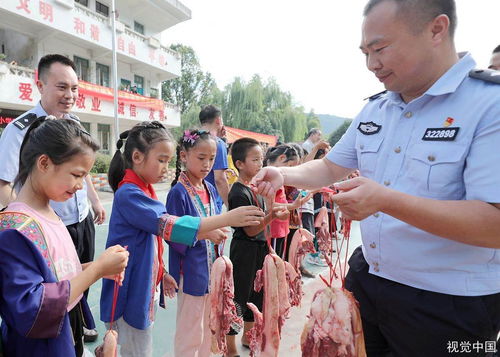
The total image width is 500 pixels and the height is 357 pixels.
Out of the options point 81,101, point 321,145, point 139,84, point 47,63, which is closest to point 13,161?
point 47,63

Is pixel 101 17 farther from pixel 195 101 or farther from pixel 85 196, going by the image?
pixel 195 101

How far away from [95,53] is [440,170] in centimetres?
1733

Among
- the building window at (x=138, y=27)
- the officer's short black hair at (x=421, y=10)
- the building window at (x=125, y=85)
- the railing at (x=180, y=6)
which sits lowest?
the officer's short black hair at (x=421, y=10)

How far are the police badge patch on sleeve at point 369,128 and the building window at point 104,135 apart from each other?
16840mm

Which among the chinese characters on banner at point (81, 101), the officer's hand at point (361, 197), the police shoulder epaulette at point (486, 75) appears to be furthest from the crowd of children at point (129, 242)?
the chinese characters on banner at point (81, 101)

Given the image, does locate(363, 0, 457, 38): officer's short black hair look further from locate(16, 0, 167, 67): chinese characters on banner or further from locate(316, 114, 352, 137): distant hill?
locate(316, 114, 352, 137): distant hill

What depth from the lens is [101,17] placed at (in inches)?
579

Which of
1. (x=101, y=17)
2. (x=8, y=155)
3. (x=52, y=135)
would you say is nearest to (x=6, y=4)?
(x=101, y=17)

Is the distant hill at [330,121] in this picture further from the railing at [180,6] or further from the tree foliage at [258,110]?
the railing at [180,6]

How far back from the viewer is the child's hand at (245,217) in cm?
164

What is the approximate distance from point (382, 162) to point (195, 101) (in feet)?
114

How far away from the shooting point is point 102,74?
53.5 ft

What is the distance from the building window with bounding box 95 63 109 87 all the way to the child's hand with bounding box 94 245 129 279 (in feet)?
55.5

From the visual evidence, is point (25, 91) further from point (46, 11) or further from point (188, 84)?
point (188, 84)
